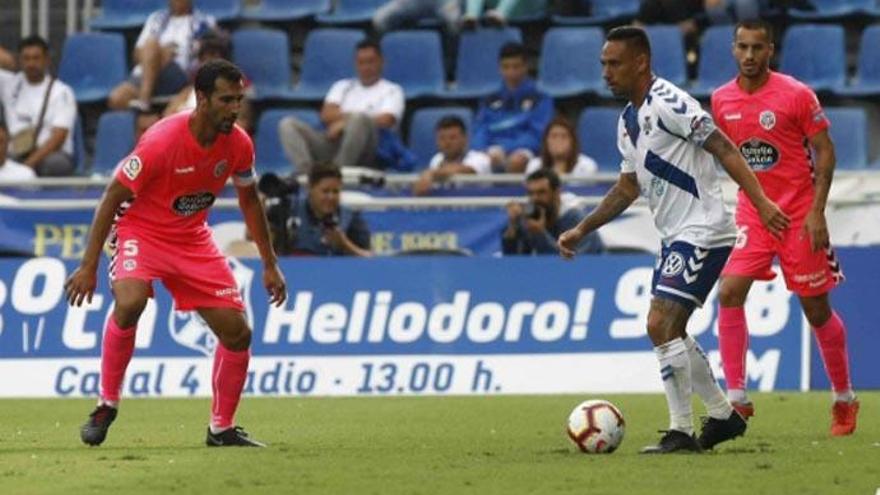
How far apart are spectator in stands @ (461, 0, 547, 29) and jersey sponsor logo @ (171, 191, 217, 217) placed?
9.88m

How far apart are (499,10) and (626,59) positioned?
36.3ft

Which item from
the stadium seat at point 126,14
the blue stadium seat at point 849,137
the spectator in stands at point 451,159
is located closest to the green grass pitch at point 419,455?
the spectator in stands at point 451,159

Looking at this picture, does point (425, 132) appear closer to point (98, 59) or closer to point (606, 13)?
point (606, 13)

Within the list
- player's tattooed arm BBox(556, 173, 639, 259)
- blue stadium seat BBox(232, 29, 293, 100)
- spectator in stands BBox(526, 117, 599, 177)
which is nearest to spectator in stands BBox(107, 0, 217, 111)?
blue stadium seat BBox(232, 29, 293, 100)

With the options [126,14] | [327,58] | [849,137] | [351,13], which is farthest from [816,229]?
[126,14]

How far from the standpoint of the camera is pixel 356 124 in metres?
19.2

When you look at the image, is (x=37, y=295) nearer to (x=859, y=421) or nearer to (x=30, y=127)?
(x=30, y=127)

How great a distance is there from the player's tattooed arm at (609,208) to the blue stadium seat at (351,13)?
36.9ft

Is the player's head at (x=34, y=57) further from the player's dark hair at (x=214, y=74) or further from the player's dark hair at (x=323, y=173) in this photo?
the player's dark hair at (x=214, y=74)

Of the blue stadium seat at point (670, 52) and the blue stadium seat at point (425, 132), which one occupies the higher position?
the blue stadium seat at point (670, 52)

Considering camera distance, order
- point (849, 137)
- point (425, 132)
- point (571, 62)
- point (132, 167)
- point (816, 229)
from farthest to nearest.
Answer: point (571, 62) < point (425, 132) < point (849, 137) < point (816, 229) < point (132, 167)

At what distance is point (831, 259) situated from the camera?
12.1 m

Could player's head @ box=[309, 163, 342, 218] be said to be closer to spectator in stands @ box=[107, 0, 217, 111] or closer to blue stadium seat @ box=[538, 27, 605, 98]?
spectator in stands @ box=[107, 0, 217, 111]

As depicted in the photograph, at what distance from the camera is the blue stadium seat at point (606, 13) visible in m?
21.1
